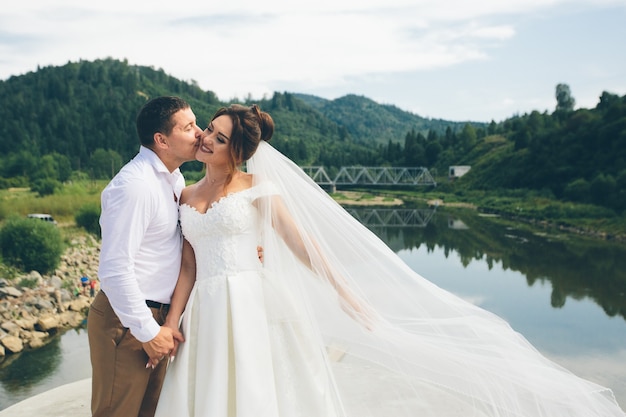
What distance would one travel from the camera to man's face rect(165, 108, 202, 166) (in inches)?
93.2

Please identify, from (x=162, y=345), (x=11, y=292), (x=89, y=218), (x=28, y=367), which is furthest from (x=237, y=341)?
(x=89, y=218)

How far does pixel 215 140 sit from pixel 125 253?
1.96ft

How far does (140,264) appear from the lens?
2285 mm

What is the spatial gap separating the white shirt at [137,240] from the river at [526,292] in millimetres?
5578

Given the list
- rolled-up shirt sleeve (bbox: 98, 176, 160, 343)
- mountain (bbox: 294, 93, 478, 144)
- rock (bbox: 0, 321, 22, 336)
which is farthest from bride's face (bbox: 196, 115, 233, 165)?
mountain (bbox: 294, 93, 478, 144)

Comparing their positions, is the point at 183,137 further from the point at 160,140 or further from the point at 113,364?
the point at 113,364

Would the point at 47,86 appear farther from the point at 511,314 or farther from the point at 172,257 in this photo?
the point at 172,257

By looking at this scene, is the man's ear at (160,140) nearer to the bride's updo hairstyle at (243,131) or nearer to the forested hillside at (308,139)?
the bride's updo hairstyle at (243,131)

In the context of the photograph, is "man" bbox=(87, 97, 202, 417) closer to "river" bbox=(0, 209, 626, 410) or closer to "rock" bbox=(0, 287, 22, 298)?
"river" bbox=(0, 209, 626, 410)

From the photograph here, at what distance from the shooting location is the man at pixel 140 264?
215cm

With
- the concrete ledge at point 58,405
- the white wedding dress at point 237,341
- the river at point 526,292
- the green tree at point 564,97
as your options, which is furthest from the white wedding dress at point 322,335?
the green tree at point 564,97

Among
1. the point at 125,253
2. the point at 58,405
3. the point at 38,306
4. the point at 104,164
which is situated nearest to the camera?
the point at 125,253

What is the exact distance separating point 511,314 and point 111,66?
314 ft

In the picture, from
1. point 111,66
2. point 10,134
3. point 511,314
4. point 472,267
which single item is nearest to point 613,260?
point 472,267
